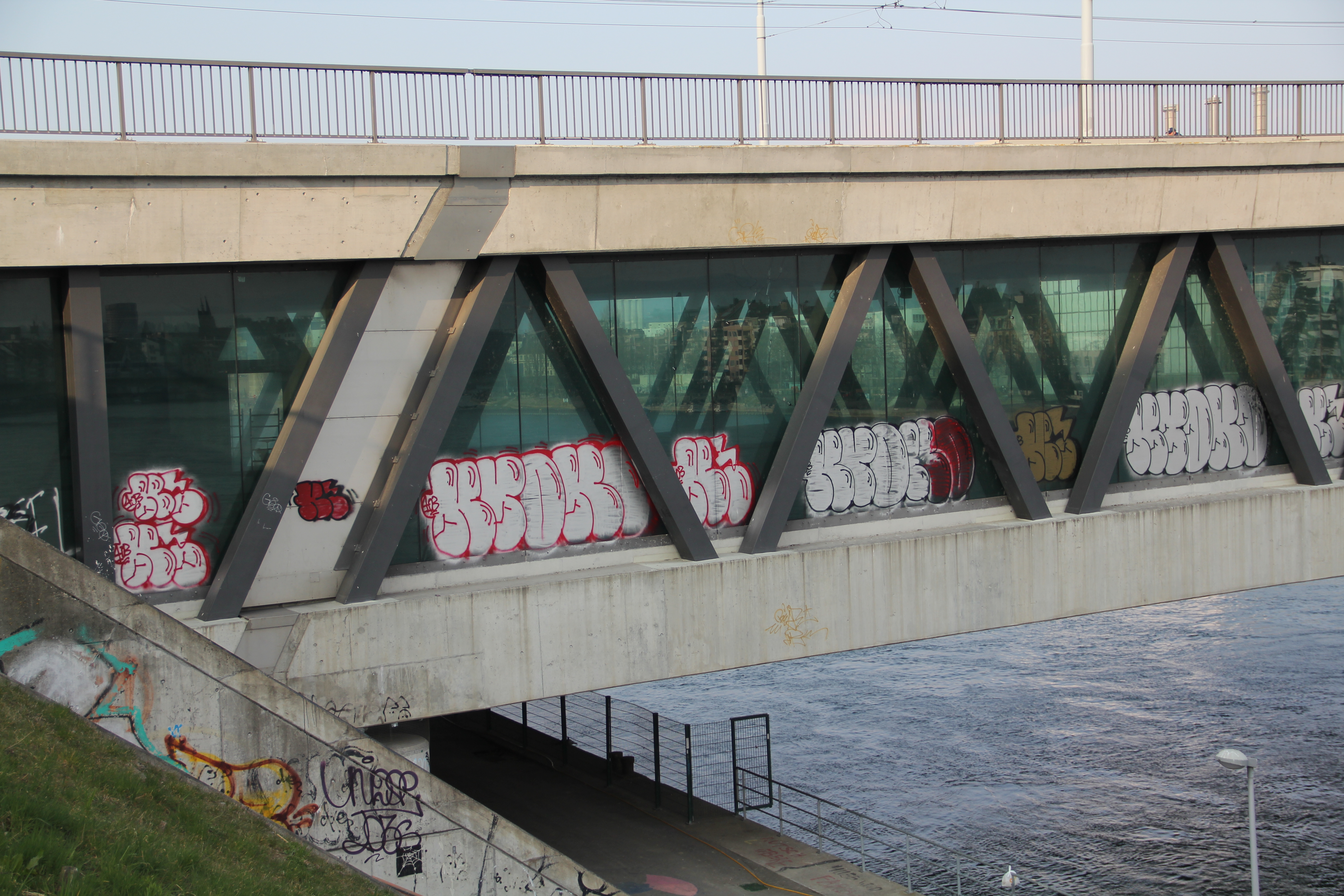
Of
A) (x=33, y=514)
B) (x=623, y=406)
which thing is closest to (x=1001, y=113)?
(x=623, y=406)

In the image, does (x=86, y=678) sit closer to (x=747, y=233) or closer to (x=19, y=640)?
(x=19, y=640)

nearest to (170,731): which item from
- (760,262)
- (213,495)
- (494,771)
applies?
(213,495)

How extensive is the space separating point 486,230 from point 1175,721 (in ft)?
124

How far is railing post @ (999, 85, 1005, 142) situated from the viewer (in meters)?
18.0

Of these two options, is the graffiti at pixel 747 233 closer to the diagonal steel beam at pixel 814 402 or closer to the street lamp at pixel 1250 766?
the diagonal steel beam at pixel 814 402

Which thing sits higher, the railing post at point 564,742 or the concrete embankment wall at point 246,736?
the concrete embankment wall at point 246,736

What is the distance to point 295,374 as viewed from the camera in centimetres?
1435

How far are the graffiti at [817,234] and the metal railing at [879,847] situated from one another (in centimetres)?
1264

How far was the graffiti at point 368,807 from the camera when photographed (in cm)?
1231

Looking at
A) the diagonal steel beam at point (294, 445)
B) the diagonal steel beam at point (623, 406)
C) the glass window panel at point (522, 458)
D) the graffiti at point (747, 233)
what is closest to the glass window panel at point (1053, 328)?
the graffiti at point (747, 233)

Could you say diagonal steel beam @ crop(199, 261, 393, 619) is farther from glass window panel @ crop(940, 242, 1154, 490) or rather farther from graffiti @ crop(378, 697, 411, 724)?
glass window panel @ crop(940, 242, 1154, 490)

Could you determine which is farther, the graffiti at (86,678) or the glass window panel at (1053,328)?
the glass window panel at (1053,328)

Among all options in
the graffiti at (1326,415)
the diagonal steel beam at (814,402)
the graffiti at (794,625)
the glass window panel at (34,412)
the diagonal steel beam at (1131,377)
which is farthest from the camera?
the graffiti at (1326,415)

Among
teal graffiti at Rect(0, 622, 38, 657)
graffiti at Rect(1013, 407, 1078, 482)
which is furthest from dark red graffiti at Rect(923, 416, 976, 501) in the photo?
teal graffiti at Rect(0, 622, 38, 657)
